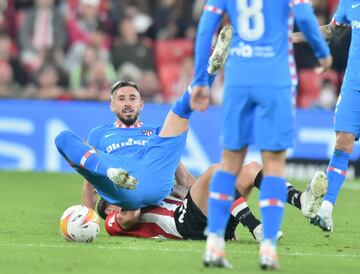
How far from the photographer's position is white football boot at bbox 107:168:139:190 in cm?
812

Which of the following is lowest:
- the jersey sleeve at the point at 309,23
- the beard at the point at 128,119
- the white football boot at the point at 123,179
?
the white football boot at the point at 123,179

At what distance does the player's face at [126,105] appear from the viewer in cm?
935

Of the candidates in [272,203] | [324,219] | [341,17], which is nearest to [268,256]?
[272,203]

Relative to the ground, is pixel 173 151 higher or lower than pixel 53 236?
higher

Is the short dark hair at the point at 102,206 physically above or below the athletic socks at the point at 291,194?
below

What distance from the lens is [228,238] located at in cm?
859

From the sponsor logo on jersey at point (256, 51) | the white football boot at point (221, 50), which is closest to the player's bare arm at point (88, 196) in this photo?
the white football boot at point (221, 50)

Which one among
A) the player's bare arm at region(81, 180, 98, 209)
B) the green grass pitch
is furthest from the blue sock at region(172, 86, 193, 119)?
the green grass pitch

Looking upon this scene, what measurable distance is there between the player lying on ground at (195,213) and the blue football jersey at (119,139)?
1.73ft

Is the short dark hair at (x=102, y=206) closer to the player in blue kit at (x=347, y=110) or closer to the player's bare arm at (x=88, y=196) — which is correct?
the player's bare arm at (x=88, y=196)

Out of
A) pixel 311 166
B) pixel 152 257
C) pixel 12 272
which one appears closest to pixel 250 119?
pixel 152 257

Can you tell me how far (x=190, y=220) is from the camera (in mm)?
8391

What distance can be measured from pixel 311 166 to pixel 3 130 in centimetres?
490

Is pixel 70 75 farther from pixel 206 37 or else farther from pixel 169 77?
pixel 206 37
